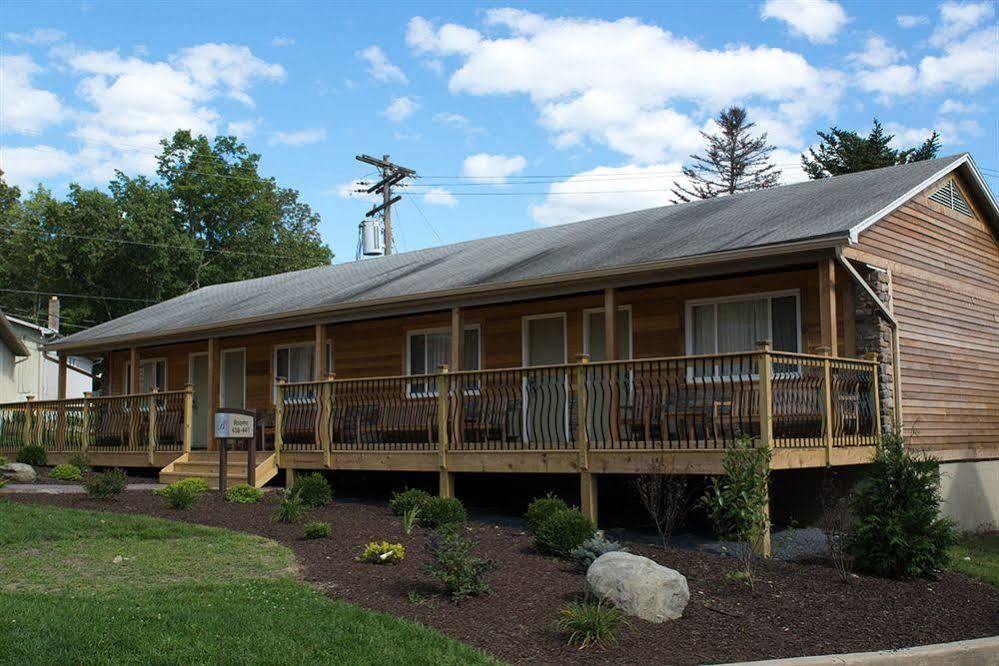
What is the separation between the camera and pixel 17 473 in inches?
725

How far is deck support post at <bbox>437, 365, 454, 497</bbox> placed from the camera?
48.9 ft

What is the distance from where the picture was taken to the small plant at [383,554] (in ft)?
34.2

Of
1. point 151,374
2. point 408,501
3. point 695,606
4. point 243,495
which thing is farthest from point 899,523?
point 151,374

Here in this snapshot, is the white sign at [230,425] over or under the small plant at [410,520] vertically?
over

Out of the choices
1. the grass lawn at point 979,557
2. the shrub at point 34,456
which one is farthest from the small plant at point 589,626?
the shrub at point 34,456

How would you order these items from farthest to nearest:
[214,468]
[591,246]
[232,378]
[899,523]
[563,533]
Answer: [232,378]
[214,468]
[591,246]
[563,533]
[899,523]

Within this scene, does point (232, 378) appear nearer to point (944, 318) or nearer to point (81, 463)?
point (81, 463)

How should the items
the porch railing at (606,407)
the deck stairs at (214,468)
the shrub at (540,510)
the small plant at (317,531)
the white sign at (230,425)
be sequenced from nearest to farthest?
the small plant at (317,531)
the porch railing at (606,407)
the shrub at (540,510)
the white sign at (230,425)
the deck stairs at (214,468)

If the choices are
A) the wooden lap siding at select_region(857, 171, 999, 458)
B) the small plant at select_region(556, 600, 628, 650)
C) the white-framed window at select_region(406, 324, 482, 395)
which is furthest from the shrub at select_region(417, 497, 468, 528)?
the wooden lap siding at select_region(857, 171, 999, 458)

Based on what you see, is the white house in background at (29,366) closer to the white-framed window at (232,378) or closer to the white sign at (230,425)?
the white-framed window at (232,378)

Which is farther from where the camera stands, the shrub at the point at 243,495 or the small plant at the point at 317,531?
the shrub at the point at 243,495

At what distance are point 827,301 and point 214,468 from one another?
36.4ft

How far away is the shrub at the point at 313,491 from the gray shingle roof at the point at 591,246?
12.8 ft

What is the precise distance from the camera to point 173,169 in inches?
1998
